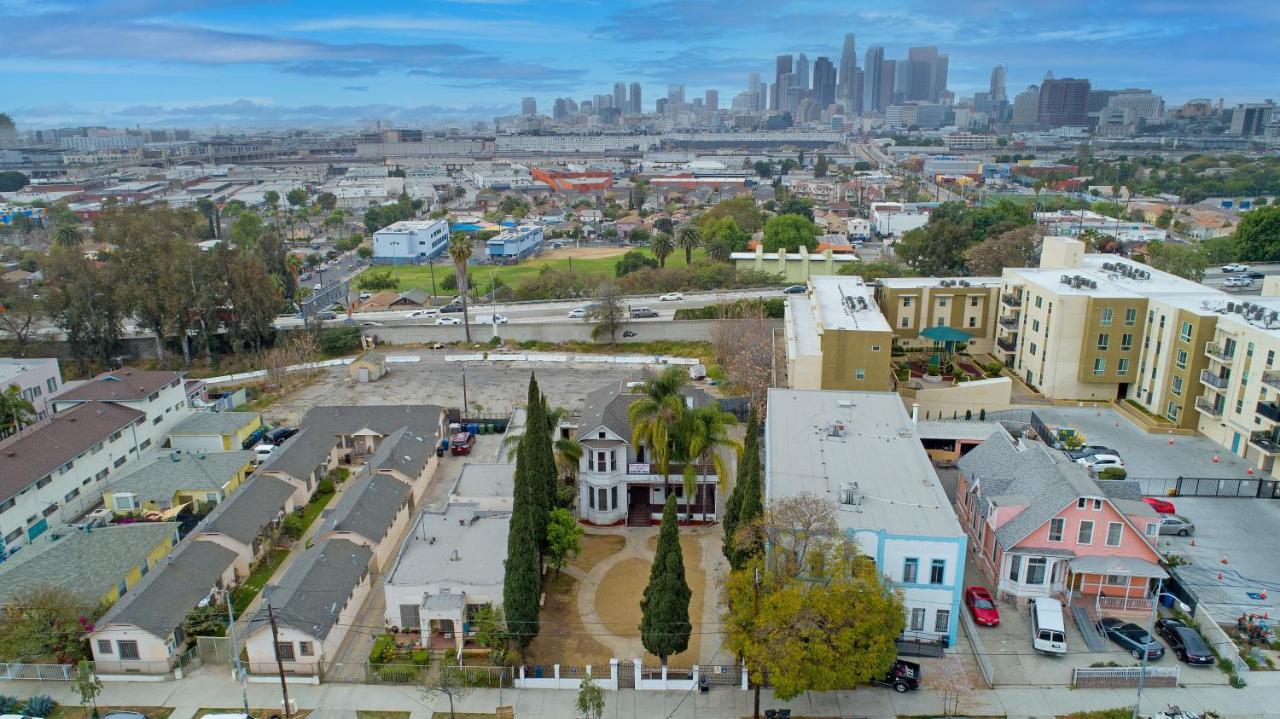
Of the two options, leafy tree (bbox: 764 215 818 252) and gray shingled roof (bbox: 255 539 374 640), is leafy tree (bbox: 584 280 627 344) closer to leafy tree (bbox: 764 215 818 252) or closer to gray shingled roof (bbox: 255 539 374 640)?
leafy tree (bbox: 764 215 818 252)

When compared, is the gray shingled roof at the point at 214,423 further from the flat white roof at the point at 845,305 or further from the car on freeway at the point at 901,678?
the car on freeway at the point at 901,678

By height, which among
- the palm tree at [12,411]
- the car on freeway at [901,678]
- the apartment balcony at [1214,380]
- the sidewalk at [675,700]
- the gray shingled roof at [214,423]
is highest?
the apartment balcony at [1214,380]

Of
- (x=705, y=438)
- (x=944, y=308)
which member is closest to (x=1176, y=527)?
(x=705, y=438)

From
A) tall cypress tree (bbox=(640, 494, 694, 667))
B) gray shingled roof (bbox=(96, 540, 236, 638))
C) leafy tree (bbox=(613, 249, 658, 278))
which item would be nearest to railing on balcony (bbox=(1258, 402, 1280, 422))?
tall cypress tree (bbox=(640, 494, 694, 667))

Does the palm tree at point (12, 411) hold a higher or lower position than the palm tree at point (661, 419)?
lower

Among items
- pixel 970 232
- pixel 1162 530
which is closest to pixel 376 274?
pixel 970 232

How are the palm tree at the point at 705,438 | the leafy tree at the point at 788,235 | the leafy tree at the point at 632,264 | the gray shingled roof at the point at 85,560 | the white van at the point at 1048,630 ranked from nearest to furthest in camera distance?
the white van at the point at 1048,630 < the gray shingled roof at the point at 85,560 < the palm tree at the point at 705,438 < the leafy tree at the point at 632,264 < the leafy tree at the point at 788,235

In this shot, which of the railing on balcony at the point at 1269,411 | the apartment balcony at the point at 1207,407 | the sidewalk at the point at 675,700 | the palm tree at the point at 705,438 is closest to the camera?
the sidewalk at the point at 675,700

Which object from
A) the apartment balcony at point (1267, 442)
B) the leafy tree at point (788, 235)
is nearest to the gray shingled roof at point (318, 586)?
the apartment balcony at point (1267, 442)
